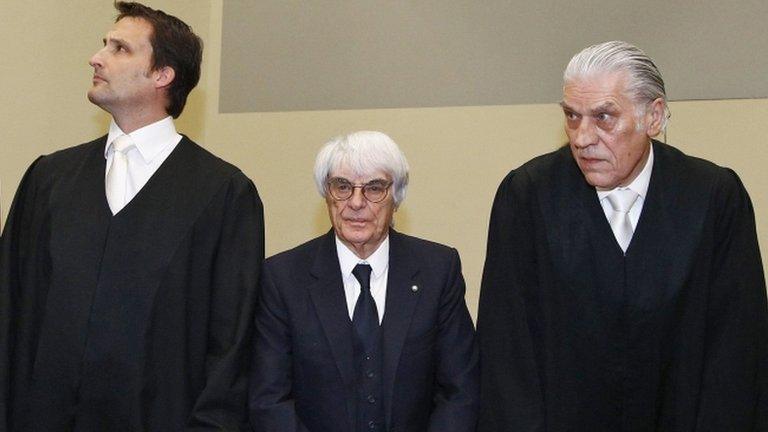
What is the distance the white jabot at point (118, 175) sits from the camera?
3354 millimetres

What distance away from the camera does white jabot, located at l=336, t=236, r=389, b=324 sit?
3.31 meters

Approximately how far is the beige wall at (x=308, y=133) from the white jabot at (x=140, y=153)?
1034 millimetres

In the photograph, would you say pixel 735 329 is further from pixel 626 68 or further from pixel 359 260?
pixel 359 260

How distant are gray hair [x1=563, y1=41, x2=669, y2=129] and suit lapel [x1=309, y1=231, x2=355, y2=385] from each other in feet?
3.09

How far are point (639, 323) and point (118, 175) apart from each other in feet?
5.57

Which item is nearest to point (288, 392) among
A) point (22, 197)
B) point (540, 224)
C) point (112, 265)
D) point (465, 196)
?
point (112, 265)

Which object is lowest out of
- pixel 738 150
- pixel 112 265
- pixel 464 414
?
pixel 464 414

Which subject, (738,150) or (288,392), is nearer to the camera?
(288,392)

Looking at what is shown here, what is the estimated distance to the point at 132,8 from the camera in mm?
3674

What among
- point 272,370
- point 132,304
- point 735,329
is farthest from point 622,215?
point 132,304

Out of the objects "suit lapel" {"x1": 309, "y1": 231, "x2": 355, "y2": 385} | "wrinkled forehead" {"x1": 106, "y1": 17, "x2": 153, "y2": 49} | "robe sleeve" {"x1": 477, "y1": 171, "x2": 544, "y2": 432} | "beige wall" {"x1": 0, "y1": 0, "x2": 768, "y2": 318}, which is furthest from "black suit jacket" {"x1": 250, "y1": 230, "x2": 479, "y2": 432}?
"beige wall" {"x1": 0, "y1": 0, "x2": 768, "y2": 318}

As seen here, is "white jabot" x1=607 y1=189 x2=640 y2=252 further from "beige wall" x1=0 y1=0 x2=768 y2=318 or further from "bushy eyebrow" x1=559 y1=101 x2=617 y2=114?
"beige wall" x1=0 y1=0 x2=768 y2=318

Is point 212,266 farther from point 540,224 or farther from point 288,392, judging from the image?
point 540,224

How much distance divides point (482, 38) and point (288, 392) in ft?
7.17
